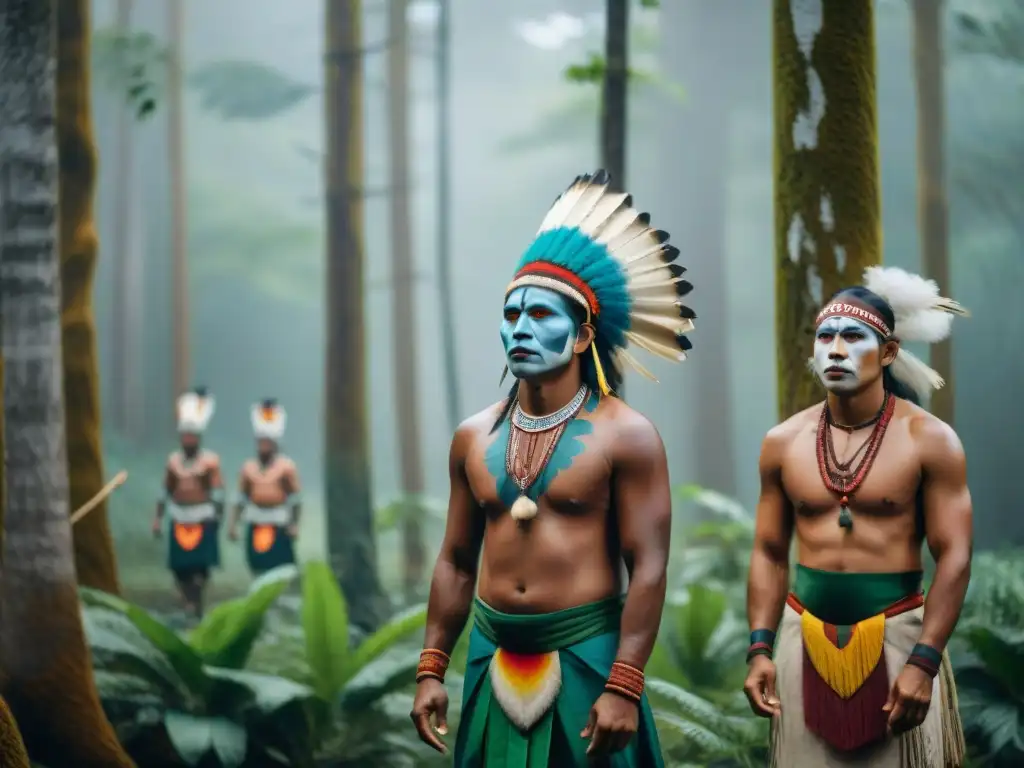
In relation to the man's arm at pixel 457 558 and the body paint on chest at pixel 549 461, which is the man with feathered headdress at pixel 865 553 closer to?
the body paint on chest at pixel 549 461

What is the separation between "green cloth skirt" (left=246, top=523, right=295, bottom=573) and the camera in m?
8.55

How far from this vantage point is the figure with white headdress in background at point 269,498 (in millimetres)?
8453

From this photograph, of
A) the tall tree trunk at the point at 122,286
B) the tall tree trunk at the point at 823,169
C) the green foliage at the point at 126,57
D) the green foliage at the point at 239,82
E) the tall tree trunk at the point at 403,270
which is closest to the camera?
the tall tree trunk at the point at 823,169

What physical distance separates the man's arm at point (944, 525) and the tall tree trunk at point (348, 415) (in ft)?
17.4

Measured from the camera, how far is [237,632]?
18.1 feet

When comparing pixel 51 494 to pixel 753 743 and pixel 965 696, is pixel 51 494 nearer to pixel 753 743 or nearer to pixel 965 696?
pixel 753 743

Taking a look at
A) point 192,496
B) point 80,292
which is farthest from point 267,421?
point 80,292

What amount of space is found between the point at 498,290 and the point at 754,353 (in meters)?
5.46

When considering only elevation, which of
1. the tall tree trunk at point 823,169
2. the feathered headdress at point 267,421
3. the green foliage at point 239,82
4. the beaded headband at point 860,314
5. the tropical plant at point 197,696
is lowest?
the tropical plant at point 197,696

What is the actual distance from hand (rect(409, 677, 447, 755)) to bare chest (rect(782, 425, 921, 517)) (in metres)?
1.13

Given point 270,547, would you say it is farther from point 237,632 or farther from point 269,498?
point 237,632

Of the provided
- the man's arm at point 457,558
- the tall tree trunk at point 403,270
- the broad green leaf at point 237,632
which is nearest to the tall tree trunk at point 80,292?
the broad green leaf at point 237,632

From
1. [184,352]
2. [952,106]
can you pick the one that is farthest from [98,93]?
[952,106]

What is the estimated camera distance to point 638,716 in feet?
9.57
